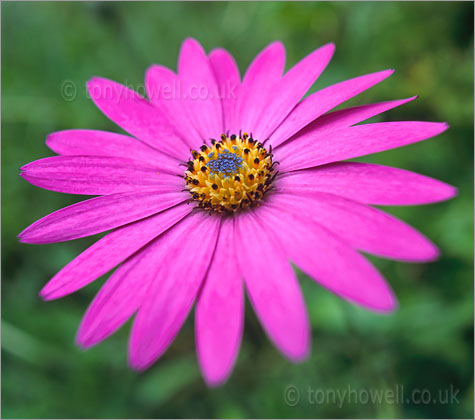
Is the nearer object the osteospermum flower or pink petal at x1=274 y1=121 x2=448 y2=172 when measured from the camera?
the osteospermum flower

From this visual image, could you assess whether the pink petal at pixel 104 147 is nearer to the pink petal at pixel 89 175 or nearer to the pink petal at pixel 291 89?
the pink petal at pixel 89 175

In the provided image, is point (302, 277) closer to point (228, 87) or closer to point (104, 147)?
point (228, 87)

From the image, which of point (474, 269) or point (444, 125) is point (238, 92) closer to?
point (444, 125)

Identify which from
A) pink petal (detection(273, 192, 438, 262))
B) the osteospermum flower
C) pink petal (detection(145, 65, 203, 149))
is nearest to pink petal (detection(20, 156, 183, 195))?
the osteospermum flower

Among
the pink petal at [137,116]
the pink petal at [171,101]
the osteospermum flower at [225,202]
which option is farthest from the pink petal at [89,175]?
the pink petal at [171,101]

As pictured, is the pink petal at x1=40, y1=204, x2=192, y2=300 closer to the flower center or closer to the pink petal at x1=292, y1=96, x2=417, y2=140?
the flower center

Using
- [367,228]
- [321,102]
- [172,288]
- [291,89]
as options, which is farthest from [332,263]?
[291,89]
